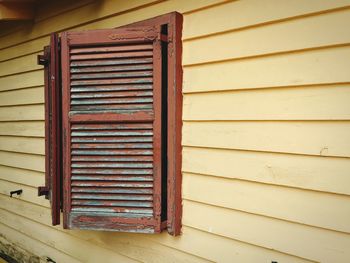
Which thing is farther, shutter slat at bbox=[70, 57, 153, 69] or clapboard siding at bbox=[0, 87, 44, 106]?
clapboard siding at bbox=[0, 87, 44, 106]

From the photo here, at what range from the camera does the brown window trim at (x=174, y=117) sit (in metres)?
2.14

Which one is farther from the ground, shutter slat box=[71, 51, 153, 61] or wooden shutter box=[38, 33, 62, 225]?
shutter slat box=[71, 51, 153, 61]

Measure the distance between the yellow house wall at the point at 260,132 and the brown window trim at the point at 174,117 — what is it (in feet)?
0.17

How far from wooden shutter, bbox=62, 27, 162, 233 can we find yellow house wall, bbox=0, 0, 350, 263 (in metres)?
0.25

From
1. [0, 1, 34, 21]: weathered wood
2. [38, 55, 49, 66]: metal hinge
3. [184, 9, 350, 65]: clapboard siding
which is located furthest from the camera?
[0, 1, 34, 21]: weathered wood

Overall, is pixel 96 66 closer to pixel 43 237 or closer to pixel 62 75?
pixel 62 75

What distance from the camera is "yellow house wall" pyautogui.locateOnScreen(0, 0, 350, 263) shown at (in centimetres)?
159

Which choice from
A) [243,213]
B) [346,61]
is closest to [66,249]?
[243,213]

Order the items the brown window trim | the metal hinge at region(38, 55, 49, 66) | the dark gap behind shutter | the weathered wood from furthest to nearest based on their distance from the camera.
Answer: the weathered wood < the metal hinge at region(38, 55, 49, 66) < the dark gap behind shutter < the brown window trim

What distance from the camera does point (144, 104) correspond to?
2.16 metres

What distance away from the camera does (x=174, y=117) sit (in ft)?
7.05

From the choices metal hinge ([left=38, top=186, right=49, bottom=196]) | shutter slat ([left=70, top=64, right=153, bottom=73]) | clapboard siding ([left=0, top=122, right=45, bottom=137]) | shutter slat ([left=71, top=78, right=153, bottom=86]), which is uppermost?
shutter slat ([left=70, top=64, right=153, bottom=73])

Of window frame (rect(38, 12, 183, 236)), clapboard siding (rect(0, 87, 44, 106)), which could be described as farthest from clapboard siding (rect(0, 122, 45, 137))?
window frame (rect(38, 12, 183, 236))

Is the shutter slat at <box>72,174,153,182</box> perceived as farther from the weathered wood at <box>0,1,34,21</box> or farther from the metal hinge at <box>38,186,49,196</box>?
the weathered wood at <box>0,1,34,21</box>
